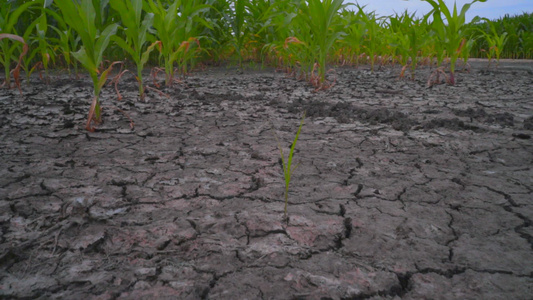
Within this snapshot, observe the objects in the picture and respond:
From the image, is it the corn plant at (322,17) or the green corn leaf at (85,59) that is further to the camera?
the corn plant at (322,17)

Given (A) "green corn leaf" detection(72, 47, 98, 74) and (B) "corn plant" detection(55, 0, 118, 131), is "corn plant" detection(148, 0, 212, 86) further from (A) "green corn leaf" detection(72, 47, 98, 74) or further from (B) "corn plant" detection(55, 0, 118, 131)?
(A) "green corn leaf" detection(72, 47, 98, 74)

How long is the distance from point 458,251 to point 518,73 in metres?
4.08

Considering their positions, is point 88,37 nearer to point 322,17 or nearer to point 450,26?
point 322,17

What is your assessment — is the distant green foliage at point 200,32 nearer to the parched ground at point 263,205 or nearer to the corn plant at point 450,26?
the corn plant at point 450,26

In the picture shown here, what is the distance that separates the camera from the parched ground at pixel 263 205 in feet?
2.51

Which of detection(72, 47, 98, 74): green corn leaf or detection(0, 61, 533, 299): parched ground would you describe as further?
detection(72, 47, 98, 74): green corn leaf

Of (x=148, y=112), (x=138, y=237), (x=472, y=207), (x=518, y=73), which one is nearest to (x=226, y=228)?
(x=138, y=237)

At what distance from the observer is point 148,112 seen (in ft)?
7.14

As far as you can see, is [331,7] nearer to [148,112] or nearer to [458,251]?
[148,112]

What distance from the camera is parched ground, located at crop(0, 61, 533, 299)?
2.51 feet

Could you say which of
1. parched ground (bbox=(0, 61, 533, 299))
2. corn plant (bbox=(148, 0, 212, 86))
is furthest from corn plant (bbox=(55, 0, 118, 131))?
corn plant (bbox=(148, 0, 212, 86))

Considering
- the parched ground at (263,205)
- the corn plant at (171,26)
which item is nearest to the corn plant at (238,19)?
the corn plant at (171,26)

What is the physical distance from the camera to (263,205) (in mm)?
1104

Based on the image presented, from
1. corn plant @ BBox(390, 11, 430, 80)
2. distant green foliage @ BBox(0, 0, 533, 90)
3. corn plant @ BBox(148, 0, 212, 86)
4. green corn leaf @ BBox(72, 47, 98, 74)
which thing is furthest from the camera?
corn plant @ BBox(390, 11, 430, 80)
